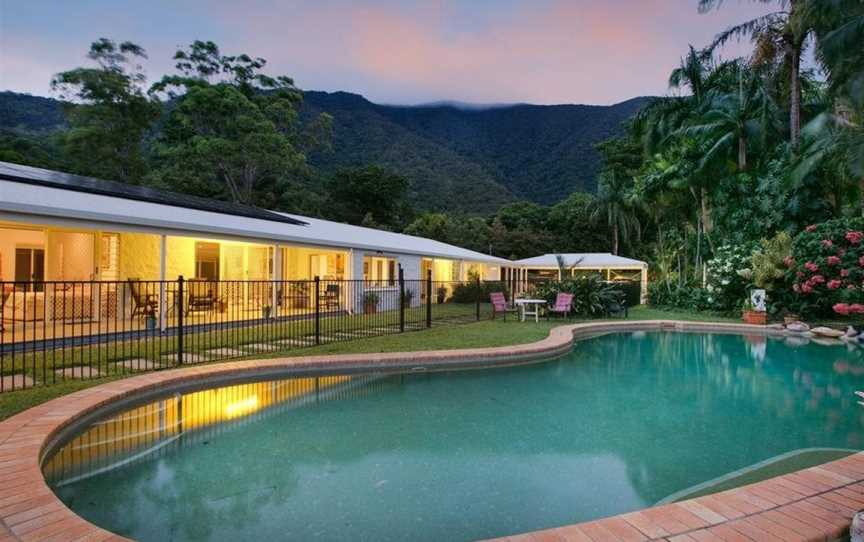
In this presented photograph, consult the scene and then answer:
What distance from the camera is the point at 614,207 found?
35.9 meters

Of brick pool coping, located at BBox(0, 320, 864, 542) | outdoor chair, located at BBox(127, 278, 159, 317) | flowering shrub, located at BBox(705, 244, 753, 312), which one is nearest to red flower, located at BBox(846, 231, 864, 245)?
flowering shrub, located at BBox(705, 244, 753, 312)

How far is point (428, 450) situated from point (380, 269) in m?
14.4

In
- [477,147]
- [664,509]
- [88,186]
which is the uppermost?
[477,147]

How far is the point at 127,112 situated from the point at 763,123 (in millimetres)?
32597

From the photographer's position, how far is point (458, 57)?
133 feet

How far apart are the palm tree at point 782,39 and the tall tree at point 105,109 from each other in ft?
97.0

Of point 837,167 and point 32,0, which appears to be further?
point 32,0

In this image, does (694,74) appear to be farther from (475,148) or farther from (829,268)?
(475,148)

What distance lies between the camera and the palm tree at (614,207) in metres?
35.9

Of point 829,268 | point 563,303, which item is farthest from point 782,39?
point 563,303

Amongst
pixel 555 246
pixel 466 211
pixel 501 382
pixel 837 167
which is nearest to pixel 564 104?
pixel 466 211

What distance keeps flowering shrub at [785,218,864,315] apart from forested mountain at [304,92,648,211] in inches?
1296

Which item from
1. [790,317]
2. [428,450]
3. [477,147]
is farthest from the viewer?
[477,147]

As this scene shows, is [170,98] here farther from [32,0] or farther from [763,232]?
[763,232]
